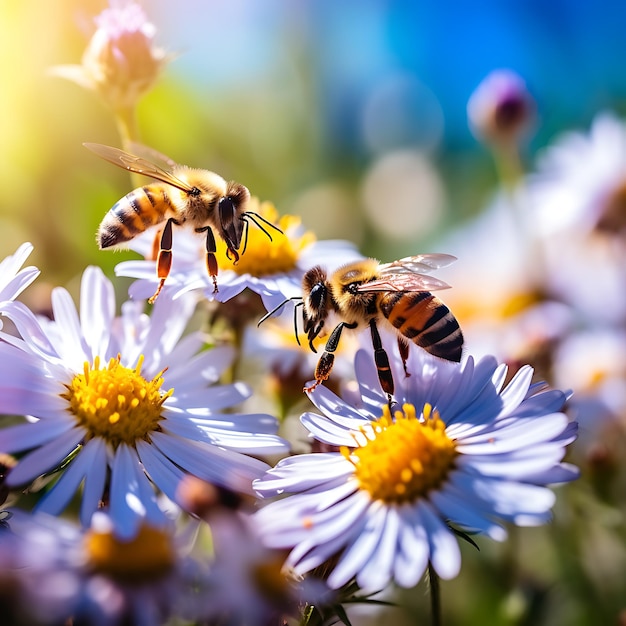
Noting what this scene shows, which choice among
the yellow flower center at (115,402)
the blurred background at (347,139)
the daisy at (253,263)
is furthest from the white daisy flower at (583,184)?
the yellow flower center at (115,402)

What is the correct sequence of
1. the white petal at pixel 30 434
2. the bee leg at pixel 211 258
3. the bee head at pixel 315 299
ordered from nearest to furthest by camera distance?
the white petal at pixel 30 434 → the bee leg at pixel 211 258 → the bee head at pixel 315 299

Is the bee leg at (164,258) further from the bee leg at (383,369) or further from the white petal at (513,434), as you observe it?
the white petal at (513,434)

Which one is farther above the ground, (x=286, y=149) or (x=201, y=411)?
(x=286, y=149)

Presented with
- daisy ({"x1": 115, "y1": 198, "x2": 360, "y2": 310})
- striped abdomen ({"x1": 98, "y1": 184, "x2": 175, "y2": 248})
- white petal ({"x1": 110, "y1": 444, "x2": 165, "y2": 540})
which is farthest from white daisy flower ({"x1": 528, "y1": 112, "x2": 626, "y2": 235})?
white petal ({"x1": 110, "y1": 444, "x2": 165, "y2": 540})

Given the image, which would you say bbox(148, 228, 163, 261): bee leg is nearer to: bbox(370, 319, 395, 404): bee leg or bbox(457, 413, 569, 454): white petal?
bbox(370, 319, 395, 404): bee leg

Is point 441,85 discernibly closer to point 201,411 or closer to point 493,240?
point 493,240

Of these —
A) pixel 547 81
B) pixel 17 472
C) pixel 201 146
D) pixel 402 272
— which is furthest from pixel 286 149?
pixel 17 472

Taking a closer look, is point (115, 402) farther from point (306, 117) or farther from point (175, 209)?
point (306, 117)
